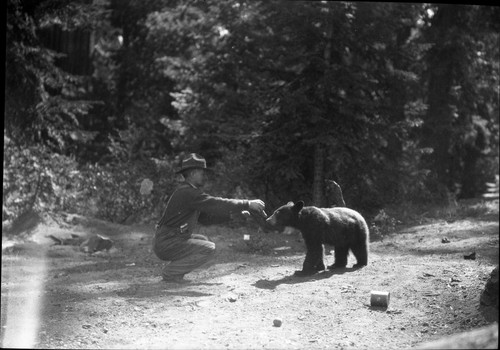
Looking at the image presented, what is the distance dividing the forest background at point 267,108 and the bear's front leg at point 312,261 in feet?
2.46

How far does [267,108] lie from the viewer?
8.28 metres

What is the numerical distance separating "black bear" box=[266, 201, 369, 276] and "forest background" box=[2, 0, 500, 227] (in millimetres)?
314

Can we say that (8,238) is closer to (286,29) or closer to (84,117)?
(84,117)

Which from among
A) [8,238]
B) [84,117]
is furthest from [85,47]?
[8,238]

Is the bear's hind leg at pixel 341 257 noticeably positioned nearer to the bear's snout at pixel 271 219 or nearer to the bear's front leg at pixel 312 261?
the bear's front leg at pixel 312 261

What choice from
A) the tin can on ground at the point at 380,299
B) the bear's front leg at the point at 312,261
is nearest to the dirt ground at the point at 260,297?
the tin can on ground at the point at 380,299

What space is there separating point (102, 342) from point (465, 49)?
7.23 metres

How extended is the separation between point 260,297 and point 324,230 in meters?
1.33

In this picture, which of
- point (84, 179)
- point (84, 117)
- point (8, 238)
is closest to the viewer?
point (8, 238)

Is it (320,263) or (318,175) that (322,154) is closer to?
(318,175)

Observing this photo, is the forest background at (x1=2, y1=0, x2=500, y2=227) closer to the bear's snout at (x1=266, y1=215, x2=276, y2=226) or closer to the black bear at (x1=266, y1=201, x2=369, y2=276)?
the black bear at (x1=266, y1=201, x2=369, y2=276)

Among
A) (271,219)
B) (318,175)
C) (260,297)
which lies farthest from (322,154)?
(260,297)

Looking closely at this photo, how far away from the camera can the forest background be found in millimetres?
7465

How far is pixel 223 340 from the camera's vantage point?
4801 mm
